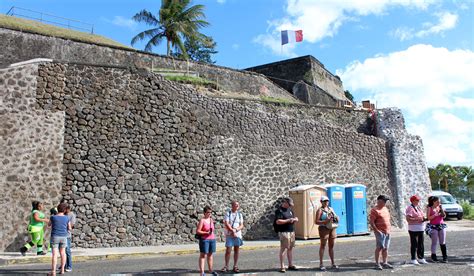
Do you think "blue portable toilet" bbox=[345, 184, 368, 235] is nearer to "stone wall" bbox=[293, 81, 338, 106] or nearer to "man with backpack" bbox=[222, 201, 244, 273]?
"man with backpack" bbox=[222, 201, 244, 273]

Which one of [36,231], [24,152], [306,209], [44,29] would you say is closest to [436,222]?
[306,209]

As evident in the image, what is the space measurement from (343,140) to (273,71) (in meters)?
13.0

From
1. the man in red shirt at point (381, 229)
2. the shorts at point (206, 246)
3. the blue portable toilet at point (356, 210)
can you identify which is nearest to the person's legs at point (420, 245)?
the man in red shirt at point (381, 229)

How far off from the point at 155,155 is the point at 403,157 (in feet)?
41.2

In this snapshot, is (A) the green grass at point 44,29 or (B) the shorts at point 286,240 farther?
(A) the green grass at point 44,29

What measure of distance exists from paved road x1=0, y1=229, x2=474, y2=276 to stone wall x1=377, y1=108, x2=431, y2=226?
320 inches

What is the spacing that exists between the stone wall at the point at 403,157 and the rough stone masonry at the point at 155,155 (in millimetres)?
3592

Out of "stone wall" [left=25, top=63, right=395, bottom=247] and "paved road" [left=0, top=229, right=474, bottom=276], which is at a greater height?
"stone wall" [left=25, top=63, right=395, bottom=247]

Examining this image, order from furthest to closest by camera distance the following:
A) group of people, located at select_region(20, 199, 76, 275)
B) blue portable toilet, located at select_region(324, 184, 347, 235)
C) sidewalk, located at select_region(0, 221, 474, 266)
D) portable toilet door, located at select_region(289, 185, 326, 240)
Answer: blue portable toilet, located at select_region(324, 184, 347, 235) < portable toilet door, located at select_region(289, 185, 326, 240) < sidewalk, located at select_region(0, 221, 474, 266) < group of people, located at select_region(20, 199, 76, 275)

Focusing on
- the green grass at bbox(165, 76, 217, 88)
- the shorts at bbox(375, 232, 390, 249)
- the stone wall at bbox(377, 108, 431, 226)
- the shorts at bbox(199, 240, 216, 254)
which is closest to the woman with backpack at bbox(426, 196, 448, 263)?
the shorts at bbox(375, 232, 390, 249)

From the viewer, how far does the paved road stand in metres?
9.04

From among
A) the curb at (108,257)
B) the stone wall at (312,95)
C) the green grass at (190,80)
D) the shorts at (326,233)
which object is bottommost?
the curb at (108,257)

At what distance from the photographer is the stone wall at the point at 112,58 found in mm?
20000

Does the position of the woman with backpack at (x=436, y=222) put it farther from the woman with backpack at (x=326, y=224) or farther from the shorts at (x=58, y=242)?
the shorts at (x=58, y=242)
